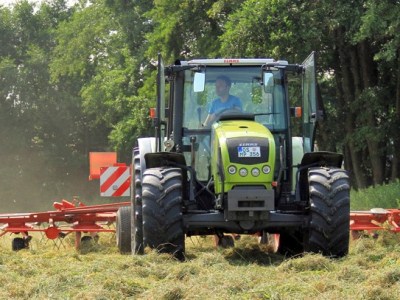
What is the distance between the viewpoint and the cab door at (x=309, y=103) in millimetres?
12453

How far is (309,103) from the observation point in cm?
1268

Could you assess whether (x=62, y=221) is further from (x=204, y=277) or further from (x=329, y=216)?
(x=204, y=277)

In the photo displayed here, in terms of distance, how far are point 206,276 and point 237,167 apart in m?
2.20

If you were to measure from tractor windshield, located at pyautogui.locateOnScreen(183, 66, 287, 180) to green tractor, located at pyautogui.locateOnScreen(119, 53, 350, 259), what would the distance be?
0.04 feet

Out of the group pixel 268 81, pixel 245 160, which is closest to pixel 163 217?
pixel 245 160

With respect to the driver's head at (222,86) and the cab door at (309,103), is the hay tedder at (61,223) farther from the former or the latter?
the cab door at (309,103)

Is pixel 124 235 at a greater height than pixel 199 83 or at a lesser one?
lesser

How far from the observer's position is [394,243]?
44.8ft

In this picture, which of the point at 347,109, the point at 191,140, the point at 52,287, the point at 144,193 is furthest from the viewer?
the point at 347,109

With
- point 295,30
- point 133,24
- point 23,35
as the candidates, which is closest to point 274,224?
point 295,30

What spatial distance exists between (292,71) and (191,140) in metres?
1.51

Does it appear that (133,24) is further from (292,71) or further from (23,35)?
(292,71)

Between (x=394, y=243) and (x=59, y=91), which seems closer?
(x=394, y=243)

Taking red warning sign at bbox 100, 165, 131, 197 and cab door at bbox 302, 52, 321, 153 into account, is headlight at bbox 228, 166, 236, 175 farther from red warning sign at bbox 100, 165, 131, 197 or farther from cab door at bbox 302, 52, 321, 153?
red warning sign at bbox 100, 165, 131, 197
